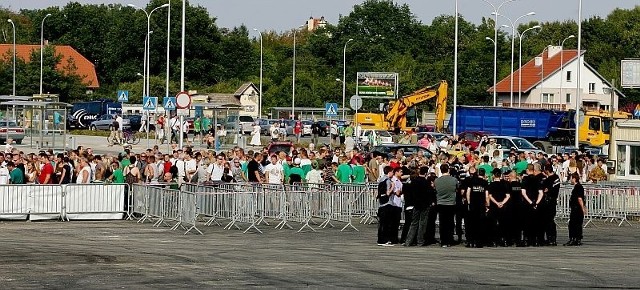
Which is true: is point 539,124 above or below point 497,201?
above

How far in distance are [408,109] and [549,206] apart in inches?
2095

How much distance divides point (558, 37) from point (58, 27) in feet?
164

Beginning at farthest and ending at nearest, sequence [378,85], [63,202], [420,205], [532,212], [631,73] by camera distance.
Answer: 1. [378,85]
2. [631,73]
3. [63,202]
4. [532,212]
5. [420,205]

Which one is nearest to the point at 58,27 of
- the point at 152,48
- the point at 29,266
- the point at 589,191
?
the point at 152,48

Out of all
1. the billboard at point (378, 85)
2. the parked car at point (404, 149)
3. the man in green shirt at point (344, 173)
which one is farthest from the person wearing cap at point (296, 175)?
the billboard at point (378, 85)

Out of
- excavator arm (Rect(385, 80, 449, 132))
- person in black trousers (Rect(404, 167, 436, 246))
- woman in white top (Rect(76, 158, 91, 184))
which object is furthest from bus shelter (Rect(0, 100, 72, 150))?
person in black trousers (Rect(404, 167, 436, 246))

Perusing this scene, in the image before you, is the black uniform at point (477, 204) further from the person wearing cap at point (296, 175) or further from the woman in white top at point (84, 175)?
the woman in white top at point (84, 175)

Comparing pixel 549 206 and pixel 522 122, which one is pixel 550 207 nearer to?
pixel 549 206

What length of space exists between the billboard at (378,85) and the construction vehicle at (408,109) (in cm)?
949

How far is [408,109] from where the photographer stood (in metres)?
79.7

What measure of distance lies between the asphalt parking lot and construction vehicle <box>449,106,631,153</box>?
42574mm

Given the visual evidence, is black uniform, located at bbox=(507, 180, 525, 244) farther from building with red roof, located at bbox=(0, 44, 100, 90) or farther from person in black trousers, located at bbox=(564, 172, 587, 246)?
building with red roof, located at bbox=(0, 44, 100, 90)

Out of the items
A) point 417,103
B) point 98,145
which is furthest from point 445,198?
point 417,103

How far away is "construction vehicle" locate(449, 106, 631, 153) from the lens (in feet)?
233
